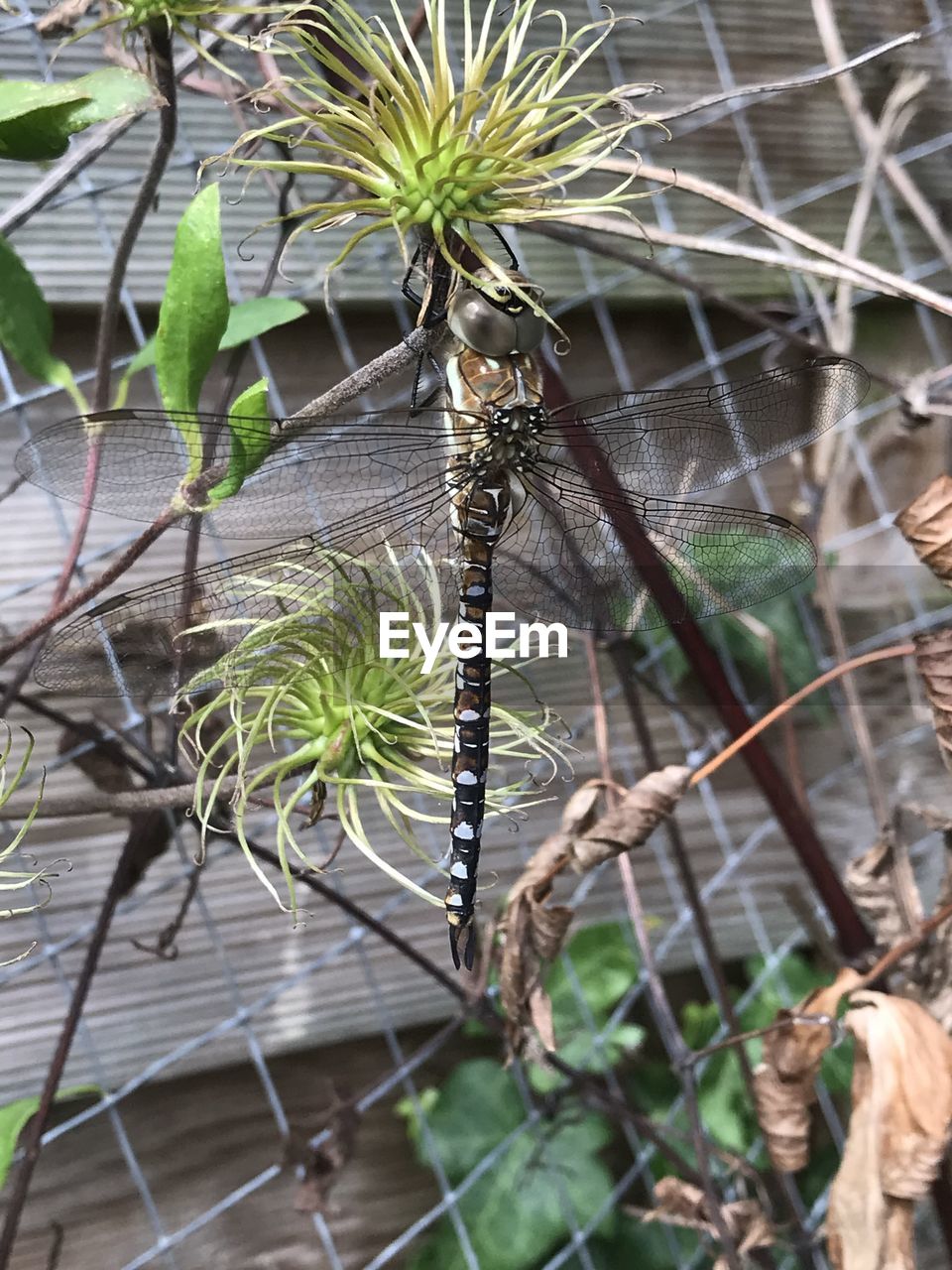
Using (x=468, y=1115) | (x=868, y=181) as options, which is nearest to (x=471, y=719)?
(x=468, y=1115)

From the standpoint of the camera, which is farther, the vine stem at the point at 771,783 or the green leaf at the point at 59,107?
the vine stem at the point at 771,783

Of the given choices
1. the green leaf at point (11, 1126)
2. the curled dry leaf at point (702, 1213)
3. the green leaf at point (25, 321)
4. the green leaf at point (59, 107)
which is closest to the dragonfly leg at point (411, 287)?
the green leaf at point (59, 107)

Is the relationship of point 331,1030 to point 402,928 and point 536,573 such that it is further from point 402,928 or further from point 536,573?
point 536,573

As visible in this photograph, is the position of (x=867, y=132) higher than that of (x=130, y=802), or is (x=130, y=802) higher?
(x=867, y=132)

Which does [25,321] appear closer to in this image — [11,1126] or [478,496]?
[478,496]

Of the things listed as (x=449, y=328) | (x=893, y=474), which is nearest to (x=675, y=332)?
(x=893, y=474)

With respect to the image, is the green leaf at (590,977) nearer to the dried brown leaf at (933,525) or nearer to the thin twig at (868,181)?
the dried brown leaf at (933,525)

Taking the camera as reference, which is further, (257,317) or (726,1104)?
(726,1104)
